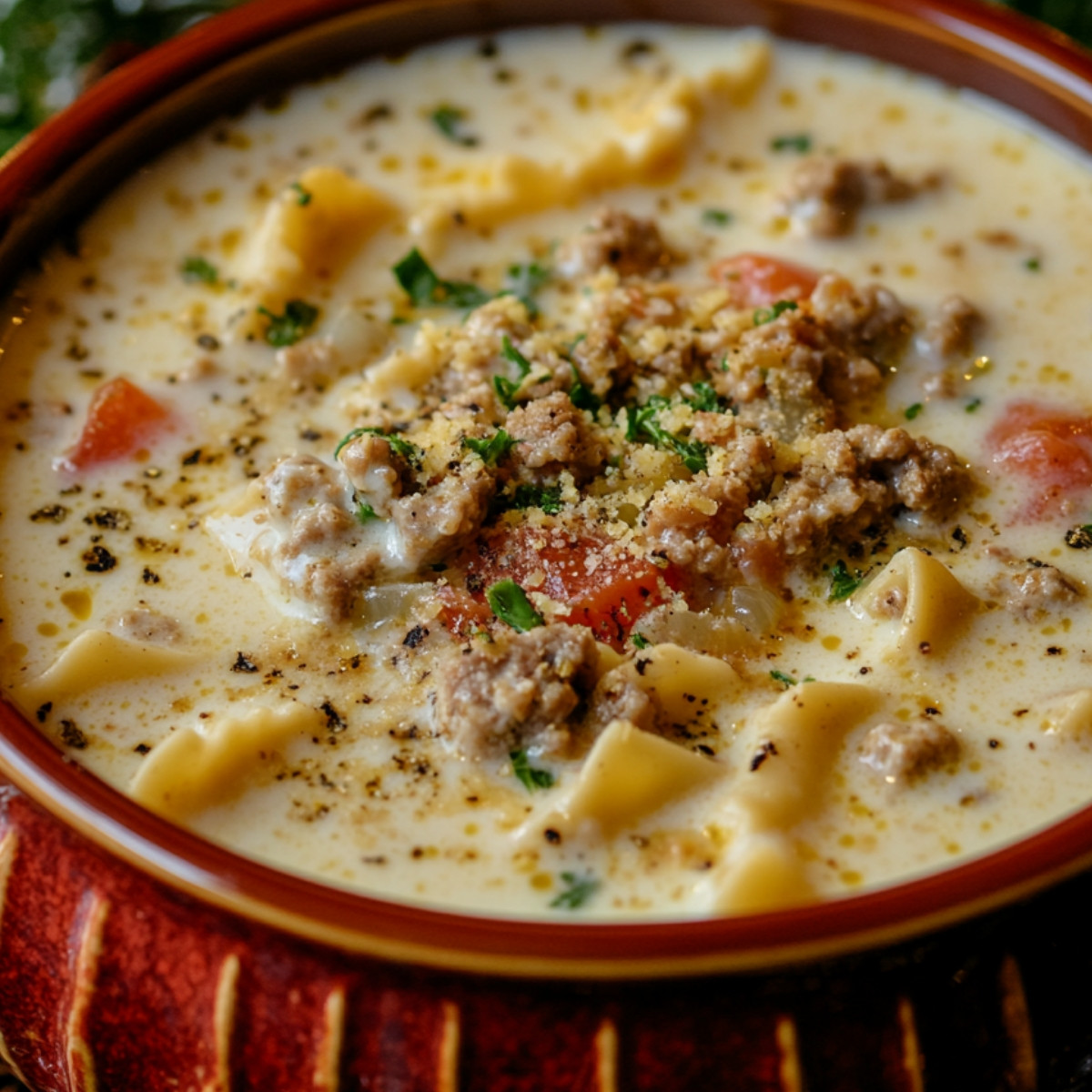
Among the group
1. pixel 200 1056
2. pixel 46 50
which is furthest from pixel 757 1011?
pixel 46 50

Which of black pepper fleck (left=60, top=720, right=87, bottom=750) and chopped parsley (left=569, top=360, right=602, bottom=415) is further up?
chopped parsley (left=569, top=360, right=602, bottom=415)

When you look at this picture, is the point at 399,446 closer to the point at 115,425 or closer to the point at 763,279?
the point at 115,425

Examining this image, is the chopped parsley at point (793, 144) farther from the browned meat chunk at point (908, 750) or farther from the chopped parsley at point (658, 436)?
the browned meat chunk at point (908, 750)

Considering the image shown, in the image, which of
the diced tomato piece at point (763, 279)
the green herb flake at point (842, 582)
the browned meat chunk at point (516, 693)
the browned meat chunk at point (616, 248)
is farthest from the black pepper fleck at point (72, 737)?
the diced tomato piece at point (763, 279)

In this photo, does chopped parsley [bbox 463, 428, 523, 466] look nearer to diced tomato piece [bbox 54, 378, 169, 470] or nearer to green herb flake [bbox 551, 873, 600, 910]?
diced tomato piece [bbox 54, 378, 169, 470]

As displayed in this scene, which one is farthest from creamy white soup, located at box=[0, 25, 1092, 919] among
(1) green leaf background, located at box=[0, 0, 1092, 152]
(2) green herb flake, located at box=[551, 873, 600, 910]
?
(1) green leaf background, located at box=[0, 0, 1092, 152]

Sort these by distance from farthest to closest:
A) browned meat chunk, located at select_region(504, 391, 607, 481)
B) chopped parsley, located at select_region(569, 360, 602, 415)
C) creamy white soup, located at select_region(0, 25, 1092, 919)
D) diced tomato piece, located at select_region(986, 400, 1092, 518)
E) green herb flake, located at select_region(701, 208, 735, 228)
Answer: green herb flake, located at select_region(701, 208, 735, 228) < chopped parsley, located at select_region(569, 360, 602, 415) < diced tomato piece, located at select_region(986, 400, 1092, 518) < browned meat chunk, located at select_region(504, 391, 607, 481) < creamy white soup, located at select_region(0, 25, 1092, 919)
